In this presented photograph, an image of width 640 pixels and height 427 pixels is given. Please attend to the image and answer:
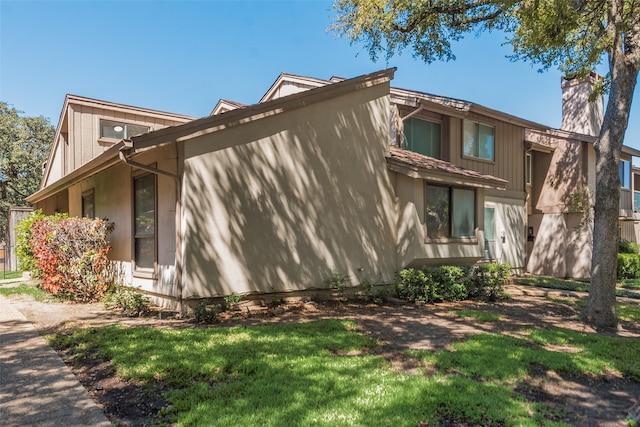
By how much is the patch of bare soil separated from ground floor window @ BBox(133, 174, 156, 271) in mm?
1234

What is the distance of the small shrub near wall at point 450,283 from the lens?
9195mm

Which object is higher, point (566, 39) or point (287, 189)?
point (566, 39)

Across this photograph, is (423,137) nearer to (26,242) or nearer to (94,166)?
(94,166)

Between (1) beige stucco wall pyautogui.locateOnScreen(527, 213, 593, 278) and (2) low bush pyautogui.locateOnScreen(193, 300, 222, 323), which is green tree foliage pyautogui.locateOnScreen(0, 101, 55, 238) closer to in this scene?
(2) low bush pyautogui.locateOnScreen(193, 300, 222, 323)

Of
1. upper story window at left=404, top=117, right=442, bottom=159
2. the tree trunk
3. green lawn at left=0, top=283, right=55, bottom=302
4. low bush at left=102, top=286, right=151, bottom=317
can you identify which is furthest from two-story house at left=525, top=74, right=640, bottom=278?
green lawn at left=0, top=283, right=55, bottom=302

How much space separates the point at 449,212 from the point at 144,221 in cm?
743

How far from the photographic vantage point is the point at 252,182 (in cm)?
770

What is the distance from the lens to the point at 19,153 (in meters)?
27.4

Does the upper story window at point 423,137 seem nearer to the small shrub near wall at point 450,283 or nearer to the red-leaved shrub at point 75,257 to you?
the small shrub near wall at point 450,283

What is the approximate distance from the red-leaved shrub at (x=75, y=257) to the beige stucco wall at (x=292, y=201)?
2.99m

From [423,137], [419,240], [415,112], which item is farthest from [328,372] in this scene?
[423,137]

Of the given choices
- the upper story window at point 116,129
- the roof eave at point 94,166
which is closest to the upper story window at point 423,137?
the roof eave at point 94,166

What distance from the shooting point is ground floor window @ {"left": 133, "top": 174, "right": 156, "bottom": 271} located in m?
8.11

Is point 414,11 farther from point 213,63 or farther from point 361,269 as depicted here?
point 213,63
